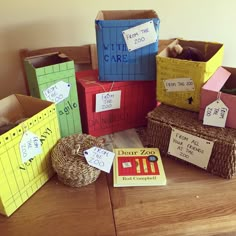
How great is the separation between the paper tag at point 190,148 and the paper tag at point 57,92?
0.42m

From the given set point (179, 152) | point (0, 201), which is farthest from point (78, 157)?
point (179, 152)

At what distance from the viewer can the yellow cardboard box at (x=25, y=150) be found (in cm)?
77

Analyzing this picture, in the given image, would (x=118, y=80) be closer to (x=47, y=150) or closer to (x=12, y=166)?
(x=47, y=150)

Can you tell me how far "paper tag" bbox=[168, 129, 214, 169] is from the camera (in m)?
0.92

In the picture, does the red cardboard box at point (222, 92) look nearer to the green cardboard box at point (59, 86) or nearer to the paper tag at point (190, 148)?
the paper tag at point (190, 148)

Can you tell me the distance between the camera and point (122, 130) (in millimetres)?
1239

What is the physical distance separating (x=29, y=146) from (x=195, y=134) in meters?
0.54

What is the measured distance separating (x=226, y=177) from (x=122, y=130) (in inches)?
19.1

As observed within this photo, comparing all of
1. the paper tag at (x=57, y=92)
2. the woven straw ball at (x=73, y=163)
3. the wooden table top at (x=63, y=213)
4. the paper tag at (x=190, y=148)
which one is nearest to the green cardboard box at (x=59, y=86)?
the paper tag at (x=57, y=92)

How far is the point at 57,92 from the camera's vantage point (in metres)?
1.01

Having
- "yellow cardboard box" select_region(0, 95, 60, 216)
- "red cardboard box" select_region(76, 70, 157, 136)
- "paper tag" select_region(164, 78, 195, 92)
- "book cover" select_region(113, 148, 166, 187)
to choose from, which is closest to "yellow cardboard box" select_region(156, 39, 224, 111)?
"paper tag" select_region(164, 78, 195, 92)

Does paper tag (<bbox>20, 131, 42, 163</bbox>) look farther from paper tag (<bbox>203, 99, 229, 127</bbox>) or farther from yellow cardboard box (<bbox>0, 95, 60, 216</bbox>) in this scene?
paper tag (<bbox>203, 99, 229, 127</bbox>)

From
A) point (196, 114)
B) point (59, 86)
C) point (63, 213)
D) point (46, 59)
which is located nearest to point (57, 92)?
point (59, 86)

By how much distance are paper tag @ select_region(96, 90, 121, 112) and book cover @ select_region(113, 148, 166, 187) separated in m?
0.19
